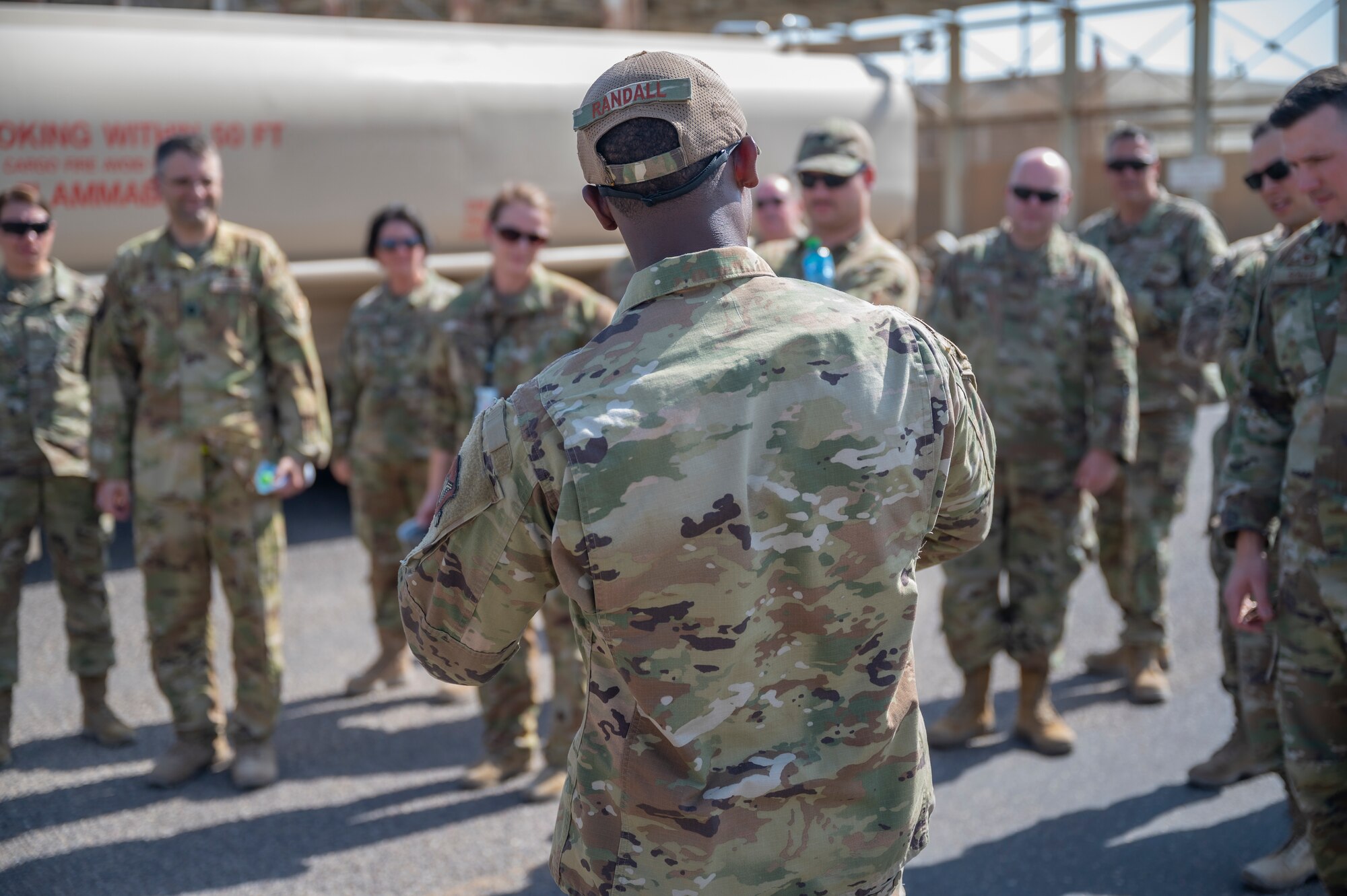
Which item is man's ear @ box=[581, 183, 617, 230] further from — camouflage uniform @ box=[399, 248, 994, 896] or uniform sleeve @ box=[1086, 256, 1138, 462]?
uniform sleeve @ box=[1086, 256, 1138, 462]

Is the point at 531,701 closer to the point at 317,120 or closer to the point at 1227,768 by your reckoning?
the point at 1227,768

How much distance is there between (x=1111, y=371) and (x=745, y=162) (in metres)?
3.04

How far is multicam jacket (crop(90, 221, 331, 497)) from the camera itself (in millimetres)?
4000

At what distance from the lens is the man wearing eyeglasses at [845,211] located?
12.4 feet

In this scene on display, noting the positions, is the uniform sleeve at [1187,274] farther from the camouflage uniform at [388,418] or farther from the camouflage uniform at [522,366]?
the camouflage uniform at [388,418]

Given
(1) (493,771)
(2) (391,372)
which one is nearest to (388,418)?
(2) (391,372)

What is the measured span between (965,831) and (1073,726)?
3.60ft

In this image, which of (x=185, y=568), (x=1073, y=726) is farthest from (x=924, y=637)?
(x=185, y=568)

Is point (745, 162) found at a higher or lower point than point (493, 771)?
higher

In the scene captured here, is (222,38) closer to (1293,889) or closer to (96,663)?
(96,663)

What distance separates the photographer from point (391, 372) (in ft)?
16.9

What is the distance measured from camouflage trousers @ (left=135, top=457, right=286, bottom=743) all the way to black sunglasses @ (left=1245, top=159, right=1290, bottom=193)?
3.54 metres

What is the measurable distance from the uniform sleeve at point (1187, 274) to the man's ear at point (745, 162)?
410 centimetres

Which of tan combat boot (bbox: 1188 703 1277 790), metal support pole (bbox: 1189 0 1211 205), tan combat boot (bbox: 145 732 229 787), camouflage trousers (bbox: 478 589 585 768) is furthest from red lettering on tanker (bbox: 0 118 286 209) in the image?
metal support pole (bbox: 1189 0 1211 205)
